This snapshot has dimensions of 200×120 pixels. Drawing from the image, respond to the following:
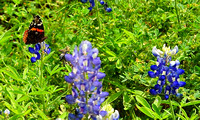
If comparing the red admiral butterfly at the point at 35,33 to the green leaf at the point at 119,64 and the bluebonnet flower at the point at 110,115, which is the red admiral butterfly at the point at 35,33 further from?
the bluebonnet flower at the point at 110,115

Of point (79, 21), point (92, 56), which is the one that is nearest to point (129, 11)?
point (79, 21)

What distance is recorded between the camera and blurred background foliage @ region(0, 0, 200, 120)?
2998 millimetres

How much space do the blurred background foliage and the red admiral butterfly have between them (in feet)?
0.56

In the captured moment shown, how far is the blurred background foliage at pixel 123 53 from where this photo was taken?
2998 mm

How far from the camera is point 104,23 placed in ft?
14.5

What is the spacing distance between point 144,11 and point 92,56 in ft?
8.44

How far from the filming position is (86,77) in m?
1.80

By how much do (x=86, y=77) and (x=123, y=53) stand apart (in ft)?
4.96

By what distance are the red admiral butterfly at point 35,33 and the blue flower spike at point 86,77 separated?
1240mm

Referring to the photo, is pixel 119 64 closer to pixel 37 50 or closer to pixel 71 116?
pixel 37 50

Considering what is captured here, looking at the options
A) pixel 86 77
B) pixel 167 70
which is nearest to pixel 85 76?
pixel 86 77

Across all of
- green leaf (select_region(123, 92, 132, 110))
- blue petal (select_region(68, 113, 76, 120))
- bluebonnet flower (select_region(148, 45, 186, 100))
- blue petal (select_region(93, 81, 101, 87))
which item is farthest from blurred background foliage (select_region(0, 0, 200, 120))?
blue petal (select_region(93, 81, 101, 87))

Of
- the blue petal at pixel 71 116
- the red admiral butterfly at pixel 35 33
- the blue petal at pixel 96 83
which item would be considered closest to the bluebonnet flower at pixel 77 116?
the blue petal at pixel 71 116

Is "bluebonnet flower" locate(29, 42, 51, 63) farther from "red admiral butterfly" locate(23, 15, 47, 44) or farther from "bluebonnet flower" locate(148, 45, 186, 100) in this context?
"bluebonnet flower" locate(148, 45, 186, 100)
